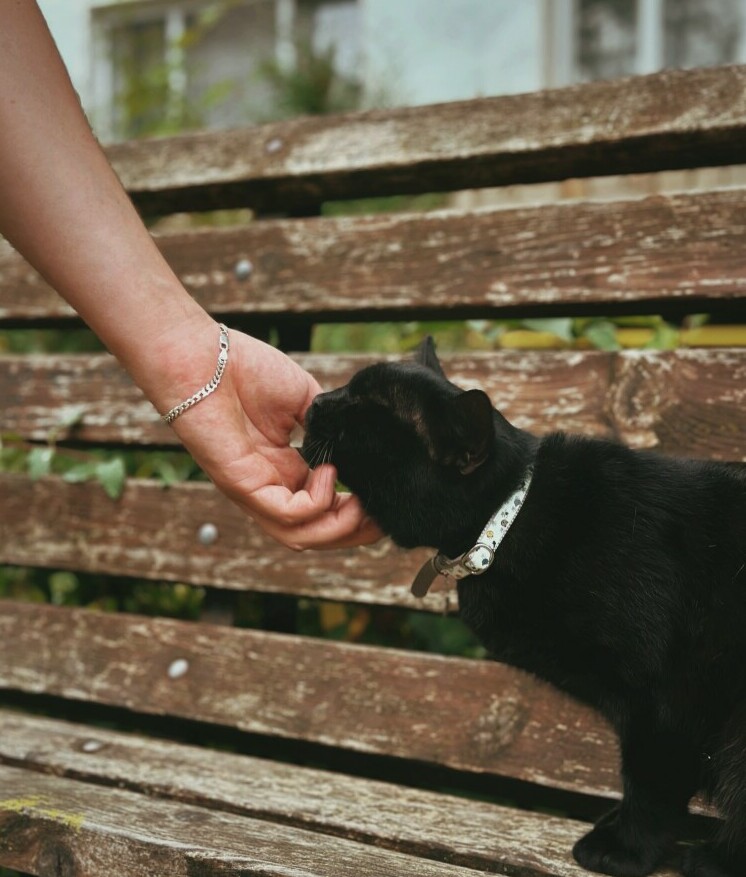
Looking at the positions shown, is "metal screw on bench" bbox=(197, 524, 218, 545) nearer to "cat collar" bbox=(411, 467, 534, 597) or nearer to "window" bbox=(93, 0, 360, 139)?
"cat collar" bbox=(411, 467, 534, 597)

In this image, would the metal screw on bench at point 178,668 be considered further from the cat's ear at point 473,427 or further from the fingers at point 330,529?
the cat's ear at point 473,427

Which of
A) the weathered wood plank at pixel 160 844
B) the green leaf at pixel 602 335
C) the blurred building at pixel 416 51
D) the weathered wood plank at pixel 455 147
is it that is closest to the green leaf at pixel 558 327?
the green leaf at pixel 602 335

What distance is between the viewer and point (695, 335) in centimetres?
188

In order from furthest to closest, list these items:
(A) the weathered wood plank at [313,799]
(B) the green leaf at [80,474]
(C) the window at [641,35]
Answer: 1. (C) the window at [641,35]
2. (B) the green leaf at [80,474]
3. (A) the weathered wood plank at [313,799]

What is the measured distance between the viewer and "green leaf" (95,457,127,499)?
1970mm

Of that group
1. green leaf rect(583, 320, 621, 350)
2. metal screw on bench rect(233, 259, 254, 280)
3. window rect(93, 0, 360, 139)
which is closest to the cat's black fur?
green leaf rect(583, 320, 621, 350)

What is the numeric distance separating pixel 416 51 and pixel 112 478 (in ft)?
14.4

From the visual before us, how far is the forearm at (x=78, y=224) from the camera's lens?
1.26m

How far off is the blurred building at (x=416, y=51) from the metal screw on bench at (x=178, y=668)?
2.97 m

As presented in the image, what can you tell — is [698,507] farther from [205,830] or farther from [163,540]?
[163,540]

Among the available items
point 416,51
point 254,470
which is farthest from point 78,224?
point 416,51

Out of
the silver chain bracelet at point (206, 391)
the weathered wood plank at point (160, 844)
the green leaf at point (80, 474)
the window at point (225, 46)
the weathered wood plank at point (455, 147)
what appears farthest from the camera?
the window at point (225, 46)

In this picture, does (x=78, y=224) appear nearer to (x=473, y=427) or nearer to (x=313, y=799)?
(x=473, y=427)

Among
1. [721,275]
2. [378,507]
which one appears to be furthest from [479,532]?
[721,275]
